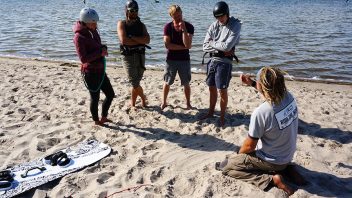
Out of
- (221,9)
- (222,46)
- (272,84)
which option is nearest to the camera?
(272,84)

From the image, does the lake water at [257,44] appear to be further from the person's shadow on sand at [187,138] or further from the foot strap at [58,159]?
the foot strap at [58,159]

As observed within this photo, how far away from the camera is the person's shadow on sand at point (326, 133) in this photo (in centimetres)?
581

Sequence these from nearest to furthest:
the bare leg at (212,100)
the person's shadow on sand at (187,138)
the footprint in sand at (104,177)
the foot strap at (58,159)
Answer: the footprint in sand at (104,177), the foot strap at (58,159), the person's shadow on sand at (187,138), the bare leg at (212,100)

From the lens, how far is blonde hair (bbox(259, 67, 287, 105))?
3936 mm

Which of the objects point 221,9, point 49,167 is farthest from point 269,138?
point 49,167

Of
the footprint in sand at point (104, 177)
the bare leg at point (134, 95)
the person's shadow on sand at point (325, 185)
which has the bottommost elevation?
the footprint in sand at point (104, 177)

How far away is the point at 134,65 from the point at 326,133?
3467mm

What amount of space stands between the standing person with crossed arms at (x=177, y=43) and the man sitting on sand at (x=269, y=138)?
7.67 ft

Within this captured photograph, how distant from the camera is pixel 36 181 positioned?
4523 mm

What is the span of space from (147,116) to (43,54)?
8954 mm

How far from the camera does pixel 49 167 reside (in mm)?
4848

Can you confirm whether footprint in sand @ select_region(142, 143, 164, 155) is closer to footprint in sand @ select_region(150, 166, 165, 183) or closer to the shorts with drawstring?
footprint in sand @ select_region(150, 166, 165, 183)

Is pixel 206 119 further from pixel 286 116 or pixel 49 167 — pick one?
pixel 49 167

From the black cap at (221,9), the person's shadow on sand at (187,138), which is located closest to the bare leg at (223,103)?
the person's shadow on sand at (187,138)
